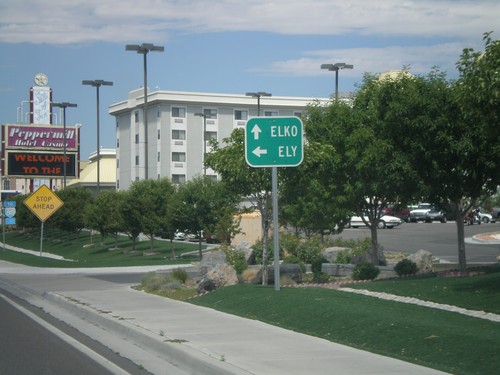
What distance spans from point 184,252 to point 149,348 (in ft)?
115

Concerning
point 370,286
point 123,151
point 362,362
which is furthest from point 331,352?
point 123,151

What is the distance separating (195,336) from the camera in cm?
1348

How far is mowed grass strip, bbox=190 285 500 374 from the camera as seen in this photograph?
400 inches

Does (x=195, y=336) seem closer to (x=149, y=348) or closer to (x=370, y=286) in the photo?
(x=149, y=348)

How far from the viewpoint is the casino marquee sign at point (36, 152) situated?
265ft

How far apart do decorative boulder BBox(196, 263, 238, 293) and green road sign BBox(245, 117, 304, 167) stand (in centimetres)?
493

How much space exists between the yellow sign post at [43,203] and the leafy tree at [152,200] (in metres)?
6.05

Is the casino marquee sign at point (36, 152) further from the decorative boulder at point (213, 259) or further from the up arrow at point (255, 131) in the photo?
the up arrow at point (255, 131)

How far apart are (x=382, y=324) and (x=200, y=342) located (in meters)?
2.85

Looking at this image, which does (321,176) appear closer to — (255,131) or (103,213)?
(255,131)

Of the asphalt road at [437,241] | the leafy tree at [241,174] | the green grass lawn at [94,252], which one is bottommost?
the green grass lawn at [94,252]

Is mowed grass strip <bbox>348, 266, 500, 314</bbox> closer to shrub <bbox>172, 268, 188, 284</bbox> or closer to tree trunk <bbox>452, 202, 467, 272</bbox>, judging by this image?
tree trunk <bbox>452, 202, 467, 272</bbox>

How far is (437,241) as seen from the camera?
49.5 m

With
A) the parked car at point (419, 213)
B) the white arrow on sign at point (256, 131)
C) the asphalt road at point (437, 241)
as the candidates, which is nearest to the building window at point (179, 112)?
the parked car at point (419, 213)
